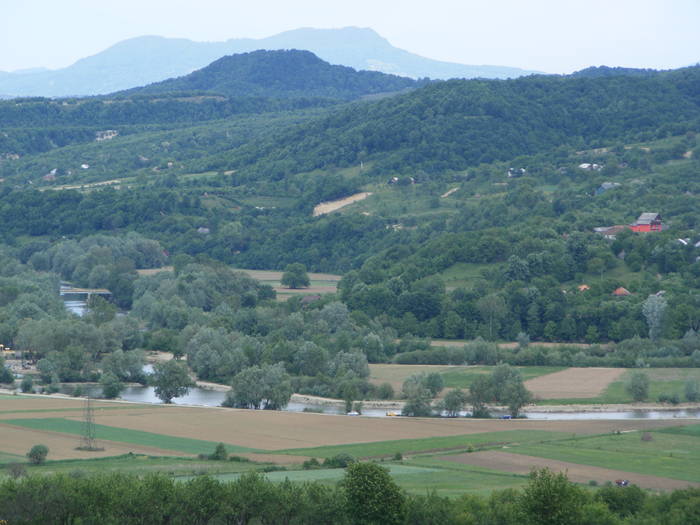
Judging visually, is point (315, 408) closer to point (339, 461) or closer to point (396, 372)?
point (396, 372)

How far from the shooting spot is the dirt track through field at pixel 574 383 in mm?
59625

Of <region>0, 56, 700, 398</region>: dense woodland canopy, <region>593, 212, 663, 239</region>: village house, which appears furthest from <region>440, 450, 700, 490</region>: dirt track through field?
<region>593, 212, 663, 239</region>: village house

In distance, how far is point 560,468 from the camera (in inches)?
1631

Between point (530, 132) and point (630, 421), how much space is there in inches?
3782

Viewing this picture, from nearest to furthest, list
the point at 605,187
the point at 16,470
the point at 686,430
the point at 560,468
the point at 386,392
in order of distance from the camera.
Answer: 1. the point at 16,470
2. the point at 560,468
3. the point at 686,430
4. the point at 386,392
5. the point at 605,187

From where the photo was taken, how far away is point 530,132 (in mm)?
146000

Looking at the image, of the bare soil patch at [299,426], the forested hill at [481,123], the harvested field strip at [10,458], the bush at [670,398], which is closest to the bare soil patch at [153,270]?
the forested hill at [481,123]

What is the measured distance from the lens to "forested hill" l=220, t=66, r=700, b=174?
13938cm

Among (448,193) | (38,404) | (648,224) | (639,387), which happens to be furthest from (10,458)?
(448,193)

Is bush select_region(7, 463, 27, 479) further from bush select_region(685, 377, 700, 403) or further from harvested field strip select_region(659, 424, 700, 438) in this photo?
bush select_region(685, 377, 700, 403)

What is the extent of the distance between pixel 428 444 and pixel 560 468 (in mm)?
6681

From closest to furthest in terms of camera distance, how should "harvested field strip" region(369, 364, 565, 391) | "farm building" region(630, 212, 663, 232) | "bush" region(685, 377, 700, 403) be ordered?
"bush" region(685, 377, 700, 403) → "harvested field strip" region(369, 364, 565, 391) → "farm building" region(630, 212, 663, 232)

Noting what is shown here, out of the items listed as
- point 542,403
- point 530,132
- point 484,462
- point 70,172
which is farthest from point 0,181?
point 484,462

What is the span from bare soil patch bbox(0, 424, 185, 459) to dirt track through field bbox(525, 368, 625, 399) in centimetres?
2187
